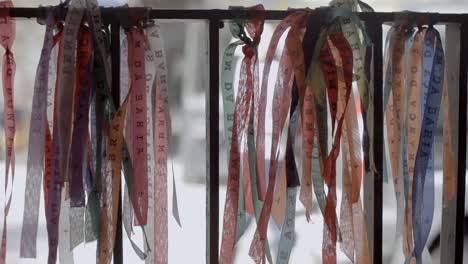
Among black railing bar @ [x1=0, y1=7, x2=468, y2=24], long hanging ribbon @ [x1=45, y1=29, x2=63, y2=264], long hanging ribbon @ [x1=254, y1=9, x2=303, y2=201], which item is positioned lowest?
long hanging ribbon @ [x1=45, y1=29, x2=63, y2=264]

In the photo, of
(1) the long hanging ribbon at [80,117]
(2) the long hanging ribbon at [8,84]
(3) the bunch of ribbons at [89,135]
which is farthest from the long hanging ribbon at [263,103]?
(2) the long hanging ribbon at [8,84]

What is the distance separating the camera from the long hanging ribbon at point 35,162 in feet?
2.72

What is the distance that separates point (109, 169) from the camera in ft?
2.78

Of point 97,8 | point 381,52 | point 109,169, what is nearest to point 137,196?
point 109,169

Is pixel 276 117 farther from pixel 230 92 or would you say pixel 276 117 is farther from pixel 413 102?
pixel 413 102

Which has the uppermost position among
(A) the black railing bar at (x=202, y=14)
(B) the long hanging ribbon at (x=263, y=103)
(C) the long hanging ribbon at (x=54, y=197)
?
(A) the black railing bar at (x=202, y=14)

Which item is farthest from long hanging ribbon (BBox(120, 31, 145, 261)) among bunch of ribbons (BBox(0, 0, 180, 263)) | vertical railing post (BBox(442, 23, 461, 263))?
vertical railing post (BBox(442, 23, 461, 263))

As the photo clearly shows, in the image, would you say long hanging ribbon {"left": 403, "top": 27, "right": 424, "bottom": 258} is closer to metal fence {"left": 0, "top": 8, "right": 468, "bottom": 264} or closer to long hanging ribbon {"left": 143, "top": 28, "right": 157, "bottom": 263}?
metal fence {"left": 0, "top": 8, "right": 468, "bottom": 264}

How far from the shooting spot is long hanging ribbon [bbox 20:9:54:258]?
0.83m

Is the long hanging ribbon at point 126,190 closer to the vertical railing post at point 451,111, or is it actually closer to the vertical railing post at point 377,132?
the vertical railing post at point 377,132

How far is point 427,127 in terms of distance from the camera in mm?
886

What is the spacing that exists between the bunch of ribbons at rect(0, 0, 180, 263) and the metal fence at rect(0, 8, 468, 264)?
0.02m

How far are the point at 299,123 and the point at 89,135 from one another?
0.33 m

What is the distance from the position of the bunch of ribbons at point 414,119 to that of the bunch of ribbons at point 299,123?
0.18ft
